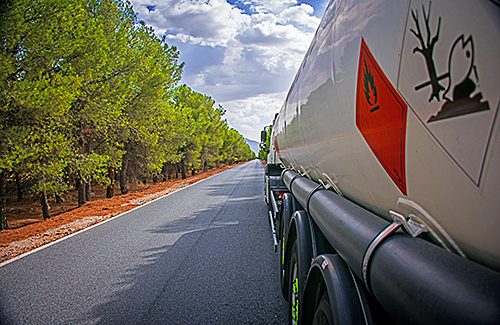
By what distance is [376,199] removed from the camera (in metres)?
1.60

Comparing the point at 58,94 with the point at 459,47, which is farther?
the point at 58,94

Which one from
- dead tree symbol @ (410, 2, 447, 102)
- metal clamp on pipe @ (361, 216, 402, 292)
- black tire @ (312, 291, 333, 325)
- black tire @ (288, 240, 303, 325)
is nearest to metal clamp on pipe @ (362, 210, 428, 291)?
metal clamp on pipe @ (361, 216, 402, 292)

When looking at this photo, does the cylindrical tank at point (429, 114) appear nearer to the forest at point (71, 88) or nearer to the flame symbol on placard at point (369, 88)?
the flame symbol on placard at point (369, 88)

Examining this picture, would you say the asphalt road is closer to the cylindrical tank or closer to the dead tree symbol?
the cylindrical tank

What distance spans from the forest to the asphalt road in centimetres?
430

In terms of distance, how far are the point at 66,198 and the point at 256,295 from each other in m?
A: 25.0

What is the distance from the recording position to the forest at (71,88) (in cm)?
826

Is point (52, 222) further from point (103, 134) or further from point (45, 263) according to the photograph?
point (103, 134)

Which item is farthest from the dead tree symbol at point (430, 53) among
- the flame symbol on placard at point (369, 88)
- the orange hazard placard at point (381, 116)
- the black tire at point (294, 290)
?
the black tire at point (294, 290)

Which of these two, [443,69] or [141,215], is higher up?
[443,69]

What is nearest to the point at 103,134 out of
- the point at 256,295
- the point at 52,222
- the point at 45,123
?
the point at 45,123

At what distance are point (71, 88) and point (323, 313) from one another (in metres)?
10.4

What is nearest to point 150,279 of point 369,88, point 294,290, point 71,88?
point 294,290

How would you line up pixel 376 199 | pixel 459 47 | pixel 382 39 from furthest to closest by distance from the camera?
pixel 376 199
pixel 382 39
pixel 459 47
